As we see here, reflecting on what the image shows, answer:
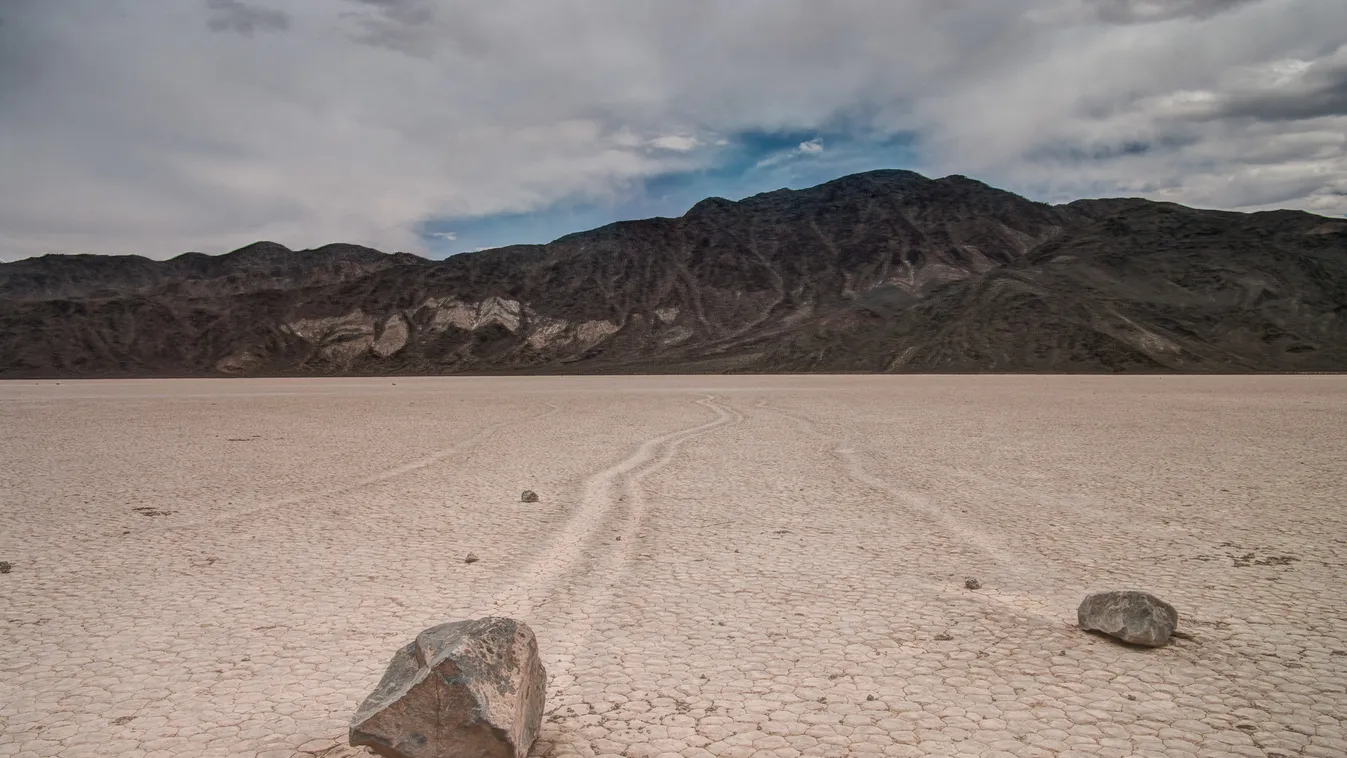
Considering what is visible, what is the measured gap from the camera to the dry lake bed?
390 centimetres

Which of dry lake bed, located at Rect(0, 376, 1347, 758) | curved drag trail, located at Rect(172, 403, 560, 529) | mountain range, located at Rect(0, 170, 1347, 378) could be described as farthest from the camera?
mountain range, located at Rect(0, 170, 1347, 378)

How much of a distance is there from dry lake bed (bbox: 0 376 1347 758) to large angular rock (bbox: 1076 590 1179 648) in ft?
0.34

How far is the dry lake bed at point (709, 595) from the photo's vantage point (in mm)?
3904

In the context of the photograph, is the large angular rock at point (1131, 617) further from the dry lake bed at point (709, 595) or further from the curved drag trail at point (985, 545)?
the curved drag trail at point (985, 545)

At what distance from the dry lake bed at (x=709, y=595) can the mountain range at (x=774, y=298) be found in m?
67.7

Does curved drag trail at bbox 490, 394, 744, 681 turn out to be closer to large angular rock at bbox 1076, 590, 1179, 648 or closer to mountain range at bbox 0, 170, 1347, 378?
large angular rock at bbox 1076, 590, 1179, 648

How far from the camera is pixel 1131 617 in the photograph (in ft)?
16.0

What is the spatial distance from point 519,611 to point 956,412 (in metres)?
20.7

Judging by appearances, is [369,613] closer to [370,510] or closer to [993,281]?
[370,510]

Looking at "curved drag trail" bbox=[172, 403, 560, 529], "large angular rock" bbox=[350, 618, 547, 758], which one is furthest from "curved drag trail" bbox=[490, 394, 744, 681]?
"curved drag trail" bbox=[172, 403, 560, 529]

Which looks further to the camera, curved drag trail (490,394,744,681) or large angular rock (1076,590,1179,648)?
curved drag trail (490,394,744,681)

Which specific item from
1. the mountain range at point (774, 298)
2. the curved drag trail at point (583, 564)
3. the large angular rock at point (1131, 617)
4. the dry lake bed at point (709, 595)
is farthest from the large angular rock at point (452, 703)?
the mountain range at point (774, 298)

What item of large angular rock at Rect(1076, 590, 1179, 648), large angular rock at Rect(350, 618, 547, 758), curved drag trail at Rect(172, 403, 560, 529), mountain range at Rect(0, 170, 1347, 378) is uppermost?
mountain range at Rect(0, 170, 1347, 378)

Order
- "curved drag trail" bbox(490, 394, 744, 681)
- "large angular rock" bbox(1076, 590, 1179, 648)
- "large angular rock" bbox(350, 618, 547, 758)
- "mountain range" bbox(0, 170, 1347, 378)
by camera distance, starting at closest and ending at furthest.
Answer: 1. "large angular rock" bbox(350, 618, 547, 758)
2. "large angular rock" bbox(1076, 590, 1179, 648)
3. "curved drag trail" bbox(490, 394, 744, 681)
4. "mountain range" bbox(0, 170, 1347, 378)
